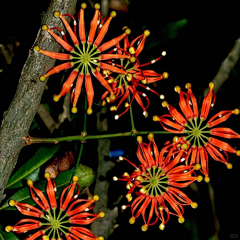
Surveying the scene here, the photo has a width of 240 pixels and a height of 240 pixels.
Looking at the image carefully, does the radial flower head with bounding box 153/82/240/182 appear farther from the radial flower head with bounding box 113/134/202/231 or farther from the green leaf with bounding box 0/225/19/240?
the green leaf with bounding box 0/225/19/240

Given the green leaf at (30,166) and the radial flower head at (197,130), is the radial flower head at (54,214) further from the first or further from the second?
the radial flower head at (197,130)

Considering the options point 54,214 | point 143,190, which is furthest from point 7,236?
point 143,190

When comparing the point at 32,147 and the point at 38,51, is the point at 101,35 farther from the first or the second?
the point at 32,147

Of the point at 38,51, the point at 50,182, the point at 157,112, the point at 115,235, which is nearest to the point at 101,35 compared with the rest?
the point at 38,51

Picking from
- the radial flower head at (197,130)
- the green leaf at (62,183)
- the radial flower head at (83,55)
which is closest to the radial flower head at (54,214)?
the green leaf at (62,183)

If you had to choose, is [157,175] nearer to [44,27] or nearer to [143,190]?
[143,190]
